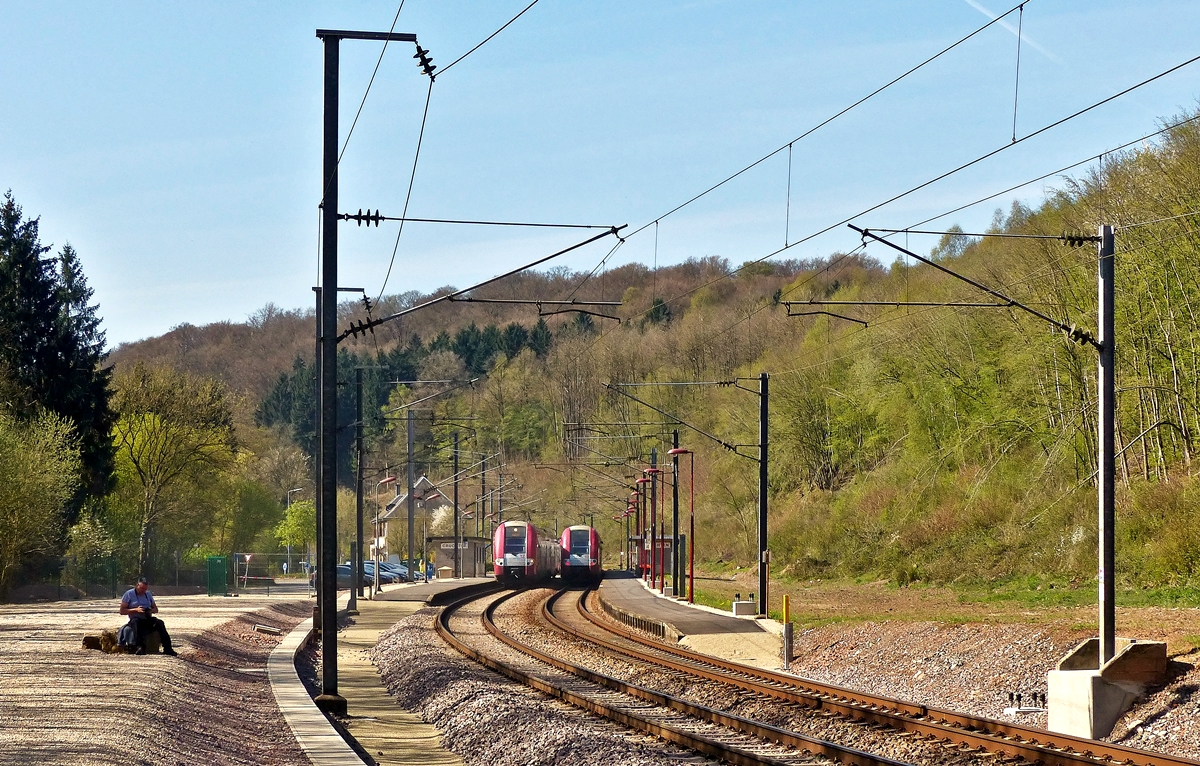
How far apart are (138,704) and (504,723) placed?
4376 mm

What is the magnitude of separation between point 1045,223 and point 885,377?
56.3 ft

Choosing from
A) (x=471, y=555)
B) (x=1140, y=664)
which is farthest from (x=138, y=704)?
(x=471, y=555)

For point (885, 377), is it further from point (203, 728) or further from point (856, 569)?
point (203, 728)

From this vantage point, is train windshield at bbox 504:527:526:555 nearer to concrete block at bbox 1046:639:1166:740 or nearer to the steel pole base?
the steel pole base

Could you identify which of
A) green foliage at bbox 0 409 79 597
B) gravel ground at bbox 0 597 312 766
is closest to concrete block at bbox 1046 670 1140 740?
gravel ground at bbox 0 597 312 766

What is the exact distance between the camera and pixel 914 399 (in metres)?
63.9

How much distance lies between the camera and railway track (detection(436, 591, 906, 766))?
1329 cm

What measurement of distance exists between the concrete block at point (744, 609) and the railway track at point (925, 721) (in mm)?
10687

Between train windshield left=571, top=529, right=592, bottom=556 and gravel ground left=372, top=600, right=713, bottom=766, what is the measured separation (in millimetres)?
54051

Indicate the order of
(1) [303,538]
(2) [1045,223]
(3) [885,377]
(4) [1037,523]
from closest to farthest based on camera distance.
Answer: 1. (4) [1037,523]
2. (2) [1045,223]
3. (3) [885,377]
4. (1) [303,538]

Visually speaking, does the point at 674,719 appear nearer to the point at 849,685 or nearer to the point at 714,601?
the point at 849,685

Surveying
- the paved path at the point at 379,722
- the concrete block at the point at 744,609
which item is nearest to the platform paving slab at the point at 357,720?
the paved path at the point at 379,722

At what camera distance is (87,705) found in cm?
1616

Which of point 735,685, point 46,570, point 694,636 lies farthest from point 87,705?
point 46,570
